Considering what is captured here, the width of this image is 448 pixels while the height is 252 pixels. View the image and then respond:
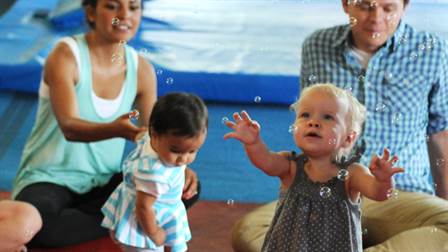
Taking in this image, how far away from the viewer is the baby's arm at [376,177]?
3.77 ft

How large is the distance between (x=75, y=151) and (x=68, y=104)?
5.6 inches

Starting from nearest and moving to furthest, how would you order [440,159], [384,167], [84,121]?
[384,167] → [84,121] → [440,159]

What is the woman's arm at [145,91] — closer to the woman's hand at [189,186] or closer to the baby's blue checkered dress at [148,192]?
the woman's hand at [189,186]

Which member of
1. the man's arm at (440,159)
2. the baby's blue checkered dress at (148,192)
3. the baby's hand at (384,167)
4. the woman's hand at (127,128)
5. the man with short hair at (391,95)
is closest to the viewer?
the baby's hand at (384,167)

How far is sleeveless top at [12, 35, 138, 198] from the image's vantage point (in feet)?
5.70

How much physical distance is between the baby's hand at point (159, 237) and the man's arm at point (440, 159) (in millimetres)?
655

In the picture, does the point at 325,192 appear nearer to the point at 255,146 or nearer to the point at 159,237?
the point at 255,146

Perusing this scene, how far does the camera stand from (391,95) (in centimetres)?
166

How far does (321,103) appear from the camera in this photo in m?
1.22

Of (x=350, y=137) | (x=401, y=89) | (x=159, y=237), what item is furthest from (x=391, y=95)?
(x=159, y=237)

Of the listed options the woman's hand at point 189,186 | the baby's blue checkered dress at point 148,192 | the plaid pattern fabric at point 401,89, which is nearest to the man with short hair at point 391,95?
the plaid pattern fabric at point 401,89

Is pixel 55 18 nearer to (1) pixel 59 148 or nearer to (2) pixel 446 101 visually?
(1) pixel 59 148

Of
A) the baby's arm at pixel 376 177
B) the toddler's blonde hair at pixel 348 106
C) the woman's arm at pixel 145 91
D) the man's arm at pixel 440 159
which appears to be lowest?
the man's arm at pixel 440 159

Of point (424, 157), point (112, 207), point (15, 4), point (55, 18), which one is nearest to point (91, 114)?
point (112, 207)
